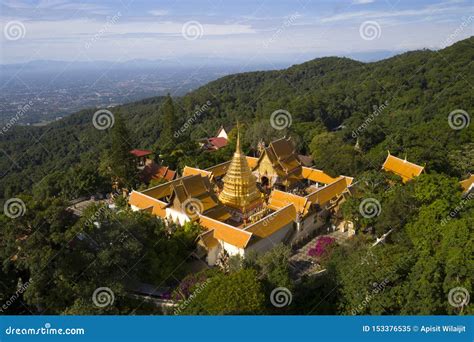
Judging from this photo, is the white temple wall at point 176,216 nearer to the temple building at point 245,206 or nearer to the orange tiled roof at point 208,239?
the temple building at point 245,206

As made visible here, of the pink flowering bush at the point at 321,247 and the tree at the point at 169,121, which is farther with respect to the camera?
the tree at the point at 169,121

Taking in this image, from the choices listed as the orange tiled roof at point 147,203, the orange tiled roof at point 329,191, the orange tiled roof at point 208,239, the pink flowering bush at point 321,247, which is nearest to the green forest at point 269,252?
the orange tiled roof at point 208,239

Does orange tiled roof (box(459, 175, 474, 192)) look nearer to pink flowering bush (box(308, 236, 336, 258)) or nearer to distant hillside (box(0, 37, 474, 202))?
distant hillside (box(0, 37, 474, 202))

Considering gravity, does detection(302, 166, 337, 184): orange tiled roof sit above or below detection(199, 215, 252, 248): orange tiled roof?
above

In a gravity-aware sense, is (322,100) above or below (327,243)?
above

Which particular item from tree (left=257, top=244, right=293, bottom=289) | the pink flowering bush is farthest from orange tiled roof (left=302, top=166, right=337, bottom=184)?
tree (left=257, top=244, right=293, bottom=289)

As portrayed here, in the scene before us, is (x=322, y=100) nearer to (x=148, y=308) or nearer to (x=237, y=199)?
(x=237, y=199)

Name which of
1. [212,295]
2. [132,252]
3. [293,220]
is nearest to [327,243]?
[293,220]
